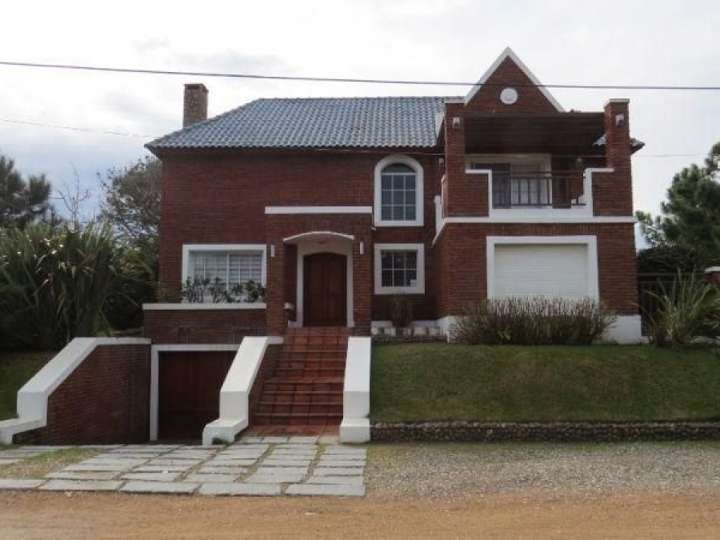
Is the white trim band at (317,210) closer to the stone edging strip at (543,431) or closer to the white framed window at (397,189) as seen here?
the white framed window at (397,189)

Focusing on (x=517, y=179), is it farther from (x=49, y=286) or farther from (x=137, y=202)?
(x=137, y=202)

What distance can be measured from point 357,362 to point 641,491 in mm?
6294

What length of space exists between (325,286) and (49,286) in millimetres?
7355

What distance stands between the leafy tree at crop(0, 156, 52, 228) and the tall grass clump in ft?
66.7

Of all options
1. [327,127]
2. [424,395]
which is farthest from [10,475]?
[327,127]

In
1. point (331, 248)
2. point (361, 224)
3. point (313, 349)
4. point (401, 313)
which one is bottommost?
point (313, 349)

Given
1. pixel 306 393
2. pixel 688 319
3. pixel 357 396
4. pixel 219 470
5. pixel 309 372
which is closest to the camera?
pixel 219 470

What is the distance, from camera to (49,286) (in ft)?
50.8

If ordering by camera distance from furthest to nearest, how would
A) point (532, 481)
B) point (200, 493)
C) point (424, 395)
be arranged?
point (424, 395) → point (532, 481) → point (200, 493)

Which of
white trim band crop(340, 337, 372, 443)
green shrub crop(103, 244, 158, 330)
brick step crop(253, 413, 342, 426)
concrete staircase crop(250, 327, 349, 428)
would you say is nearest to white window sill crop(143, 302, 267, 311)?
green shrub crop(103, 244, 158, 330)

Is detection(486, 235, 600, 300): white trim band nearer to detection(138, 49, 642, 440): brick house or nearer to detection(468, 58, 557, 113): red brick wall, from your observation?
detection(138, 49, 642, 440): brick house

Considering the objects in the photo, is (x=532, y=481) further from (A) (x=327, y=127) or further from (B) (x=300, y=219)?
(A) (x=327, y=127)

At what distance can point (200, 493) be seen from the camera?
7914 mm

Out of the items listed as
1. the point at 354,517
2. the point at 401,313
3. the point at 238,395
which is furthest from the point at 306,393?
the point at 354,517
